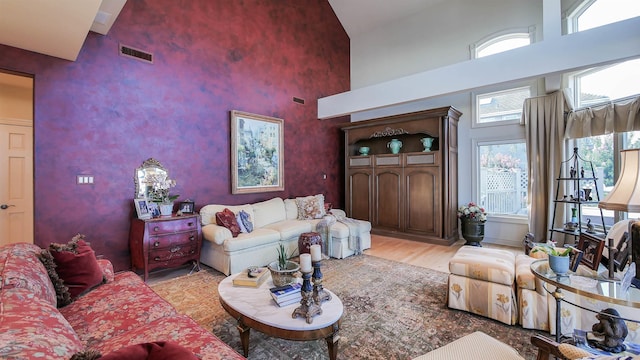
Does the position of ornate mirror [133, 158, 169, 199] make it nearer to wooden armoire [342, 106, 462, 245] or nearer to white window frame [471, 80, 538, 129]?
wooden armoire [342, 106, 462, 245]

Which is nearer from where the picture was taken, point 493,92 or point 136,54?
point 136,54

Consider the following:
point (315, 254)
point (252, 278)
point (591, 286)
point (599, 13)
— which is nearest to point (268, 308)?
point (252, 278)

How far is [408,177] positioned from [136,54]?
15.9 feet

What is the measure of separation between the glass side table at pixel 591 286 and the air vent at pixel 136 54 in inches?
190

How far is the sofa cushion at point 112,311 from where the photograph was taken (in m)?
1.52

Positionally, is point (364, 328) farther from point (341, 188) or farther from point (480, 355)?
point (341, 188)

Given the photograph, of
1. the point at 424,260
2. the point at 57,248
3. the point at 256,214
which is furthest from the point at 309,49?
the point at 57,248

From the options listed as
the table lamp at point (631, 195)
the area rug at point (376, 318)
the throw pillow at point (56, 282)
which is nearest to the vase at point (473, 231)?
the area rug at point (376, 318)

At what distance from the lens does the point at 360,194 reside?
618 cm

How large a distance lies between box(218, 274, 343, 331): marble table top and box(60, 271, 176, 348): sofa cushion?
43cm

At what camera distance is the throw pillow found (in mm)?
1800

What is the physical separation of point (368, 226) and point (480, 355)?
3.39 metres

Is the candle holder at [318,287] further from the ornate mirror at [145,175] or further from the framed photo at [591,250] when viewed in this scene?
the ornate mirror at [145,175]

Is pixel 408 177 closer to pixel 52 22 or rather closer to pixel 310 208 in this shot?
pixel 310 208
